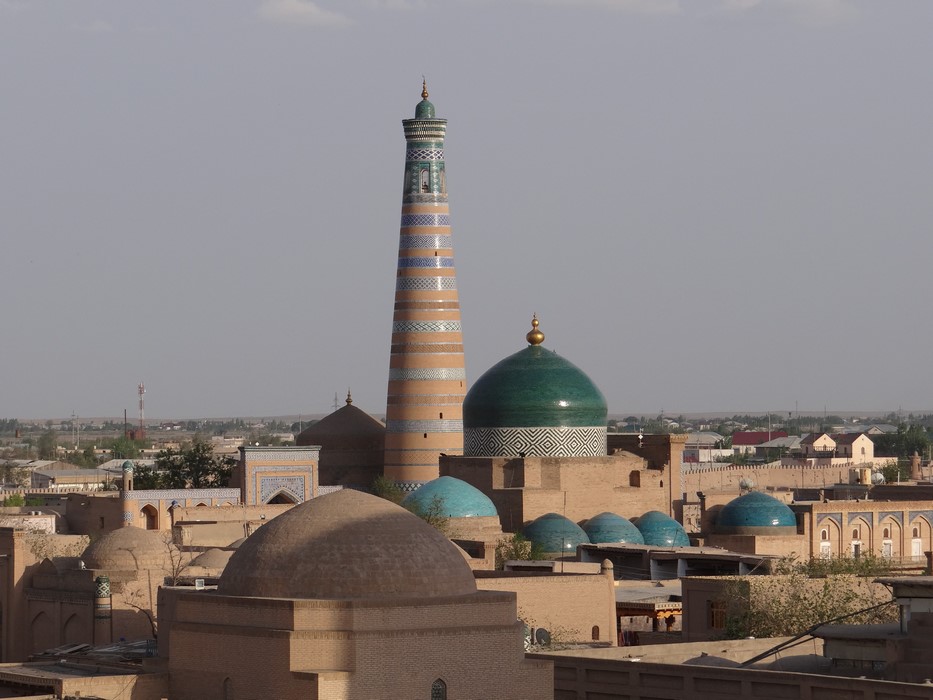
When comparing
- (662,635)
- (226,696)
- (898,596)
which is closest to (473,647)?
(226,696)

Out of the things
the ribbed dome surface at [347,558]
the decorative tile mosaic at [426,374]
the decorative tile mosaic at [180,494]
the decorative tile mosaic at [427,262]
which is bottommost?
the ribbed dome surface at [347,558]

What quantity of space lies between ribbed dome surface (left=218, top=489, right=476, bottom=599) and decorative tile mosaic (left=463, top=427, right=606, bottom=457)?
66.9ft

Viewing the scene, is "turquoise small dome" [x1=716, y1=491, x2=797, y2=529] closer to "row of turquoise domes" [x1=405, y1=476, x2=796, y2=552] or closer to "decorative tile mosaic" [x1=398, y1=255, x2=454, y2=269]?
"row of turquoise domes" [x1=405, y1=476, x2=796, y2=552]

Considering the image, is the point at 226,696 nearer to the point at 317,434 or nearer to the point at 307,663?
the point at 307,663

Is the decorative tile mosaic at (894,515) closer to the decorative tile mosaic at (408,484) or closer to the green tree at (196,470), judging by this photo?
the decorative tile mosaic at (408,484)

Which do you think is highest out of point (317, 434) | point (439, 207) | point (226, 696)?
point (439, 207)

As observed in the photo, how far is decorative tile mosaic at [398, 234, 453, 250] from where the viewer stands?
147 feet

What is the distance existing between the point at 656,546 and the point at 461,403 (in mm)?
8709

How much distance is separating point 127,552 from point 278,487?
1485 cm

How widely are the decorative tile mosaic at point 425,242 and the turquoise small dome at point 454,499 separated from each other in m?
8.11

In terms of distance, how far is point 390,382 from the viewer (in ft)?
147

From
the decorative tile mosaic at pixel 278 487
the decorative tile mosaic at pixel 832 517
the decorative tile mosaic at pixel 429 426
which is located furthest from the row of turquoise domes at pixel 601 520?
the decorative tile mosaic at pixel 278 487

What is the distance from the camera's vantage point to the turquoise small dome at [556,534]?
36781 mm

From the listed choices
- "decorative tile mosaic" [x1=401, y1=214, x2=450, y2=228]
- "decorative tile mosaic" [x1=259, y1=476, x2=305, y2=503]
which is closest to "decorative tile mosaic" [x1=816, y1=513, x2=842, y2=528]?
"decorative tile mosaic" [x1=401, y1=214, x2=450, y2=228]
